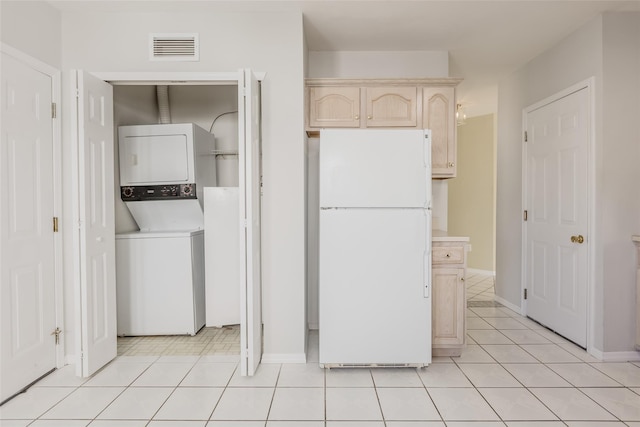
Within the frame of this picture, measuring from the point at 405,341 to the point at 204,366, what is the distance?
1.43 metres

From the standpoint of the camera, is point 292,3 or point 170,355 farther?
point 170,355

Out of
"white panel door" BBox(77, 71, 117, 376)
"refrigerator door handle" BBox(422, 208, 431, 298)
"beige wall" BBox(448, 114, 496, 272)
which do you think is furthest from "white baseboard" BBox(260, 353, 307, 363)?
"beige wall" BBox(448, 114, 496, 272)

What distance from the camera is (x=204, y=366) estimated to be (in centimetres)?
259

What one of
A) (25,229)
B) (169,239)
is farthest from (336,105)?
(25,229)

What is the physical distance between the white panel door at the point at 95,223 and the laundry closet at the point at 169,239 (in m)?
0.47

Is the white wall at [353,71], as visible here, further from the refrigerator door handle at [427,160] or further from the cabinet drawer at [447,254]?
the refrigerator door handle at [427,160]

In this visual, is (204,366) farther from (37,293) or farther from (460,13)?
(460,13)

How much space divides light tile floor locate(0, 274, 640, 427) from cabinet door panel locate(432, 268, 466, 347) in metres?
0.19

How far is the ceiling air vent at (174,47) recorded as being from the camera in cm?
256

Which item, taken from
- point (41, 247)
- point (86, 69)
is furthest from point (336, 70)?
point (41, 247)

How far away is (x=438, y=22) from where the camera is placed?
2.78m

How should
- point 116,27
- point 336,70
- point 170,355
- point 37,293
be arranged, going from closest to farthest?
point 37,293 < point 116,27 < point 170,355 < point 336,70

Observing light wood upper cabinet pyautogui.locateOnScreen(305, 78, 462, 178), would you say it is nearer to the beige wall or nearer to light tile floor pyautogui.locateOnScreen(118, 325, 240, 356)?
light tile floor pyautogui.locateOnScreen(118, 325, 240, 356)

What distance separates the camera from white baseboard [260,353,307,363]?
263 cm
